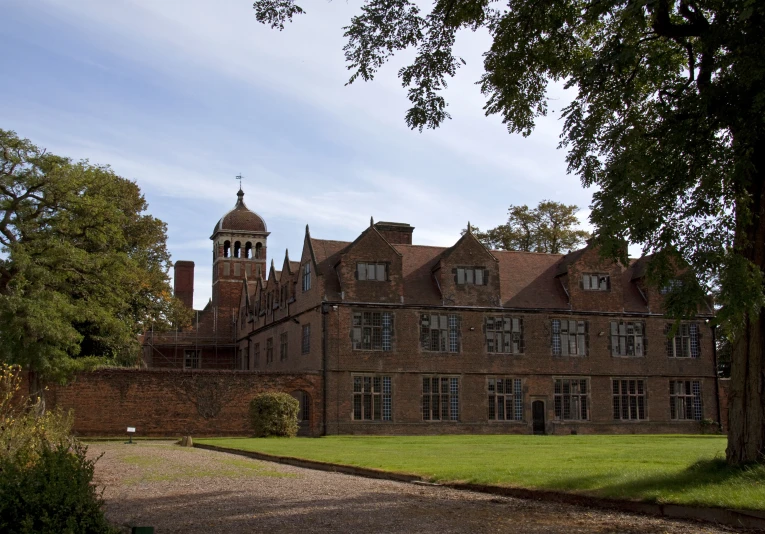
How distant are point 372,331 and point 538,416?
9.20 metres

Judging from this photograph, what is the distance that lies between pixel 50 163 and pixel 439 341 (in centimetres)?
1886

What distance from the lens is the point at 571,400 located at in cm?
4022

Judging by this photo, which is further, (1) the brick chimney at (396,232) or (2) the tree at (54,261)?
(1) the brick chimney at (396,232)

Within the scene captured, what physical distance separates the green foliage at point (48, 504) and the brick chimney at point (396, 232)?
3670 cm

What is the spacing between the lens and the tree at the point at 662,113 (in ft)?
34.4

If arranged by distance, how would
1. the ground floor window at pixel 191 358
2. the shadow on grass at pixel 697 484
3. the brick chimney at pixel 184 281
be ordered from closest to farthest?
the shadow on grass at pixel 697 484 < the ground floor window at pixel 191 358 < the brick chimney at pixel 184 281

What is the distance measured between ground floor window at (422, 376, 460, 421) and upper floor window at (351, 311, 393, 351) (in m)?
2.60

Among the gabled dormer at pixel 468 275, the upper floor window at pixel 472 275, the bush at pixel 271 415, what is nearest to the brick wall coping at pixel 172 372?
the bush at pixel 271 415

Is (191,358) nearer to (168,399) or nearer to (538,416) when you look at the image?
(168,399)

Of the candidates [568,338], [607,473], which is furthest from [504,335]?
[607,473]

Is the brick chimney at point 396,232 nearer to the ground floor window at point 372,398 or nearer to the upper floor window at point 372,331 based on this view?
the upper floor window at point 372,331

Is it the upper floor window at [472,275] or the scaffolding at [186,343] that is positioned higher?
the upper floor window at [472,275]

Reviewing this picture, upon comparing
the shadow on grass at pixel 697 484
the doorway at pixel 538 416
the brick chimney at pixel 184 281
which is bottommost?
the doorway at pixel 538 416

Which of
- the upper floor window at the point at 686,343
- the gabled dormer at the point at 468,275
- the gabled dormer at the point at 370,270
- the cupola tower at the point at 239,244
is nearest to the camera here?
the gabled dormer at the point at 370,270
